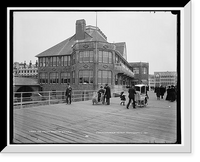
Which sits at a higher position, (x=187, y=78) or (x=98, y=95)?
(x=187, y=78)

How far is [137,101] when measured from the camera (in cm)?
828

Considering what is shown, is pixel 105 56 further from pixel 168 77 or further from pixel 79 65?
pixel 168 77

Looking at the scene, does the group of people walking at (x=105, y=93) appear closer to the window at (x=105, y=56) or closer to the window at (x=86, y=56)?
the window at (x=86, y=56)

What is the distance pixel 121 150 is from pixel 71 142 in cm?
123

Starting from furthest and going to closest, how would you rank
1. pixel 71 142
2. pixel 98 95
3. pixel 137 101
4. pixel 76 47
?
pixel 76 47 < pixel 98 95 < pixel 137 101 < pixel 71 142

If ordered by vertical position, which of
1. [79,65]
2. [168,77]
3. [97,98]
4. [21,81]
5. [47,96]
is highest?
[79,65]

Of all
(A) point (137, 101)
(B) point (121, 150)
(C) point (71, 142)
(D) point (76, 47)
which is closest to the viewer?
(B) point (121, 150)

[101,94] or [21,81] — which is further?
[101,94]

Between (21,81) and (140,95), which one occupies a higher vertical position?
(21,81)

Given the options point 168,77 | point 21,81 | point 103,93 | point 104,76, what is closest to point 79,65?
point 104,76

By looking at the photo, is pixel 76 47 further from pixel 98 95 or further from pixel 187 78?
pixel 187 78

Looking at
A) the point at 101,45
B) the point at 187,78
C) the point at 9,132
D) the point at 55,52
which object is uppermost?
the point at 101,45

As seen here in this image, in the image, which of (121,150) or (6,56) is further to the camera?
(6,56)

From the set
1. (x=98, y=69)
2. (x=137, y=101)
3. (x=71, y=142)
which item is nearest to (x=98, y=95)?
(x=137, y=101)
